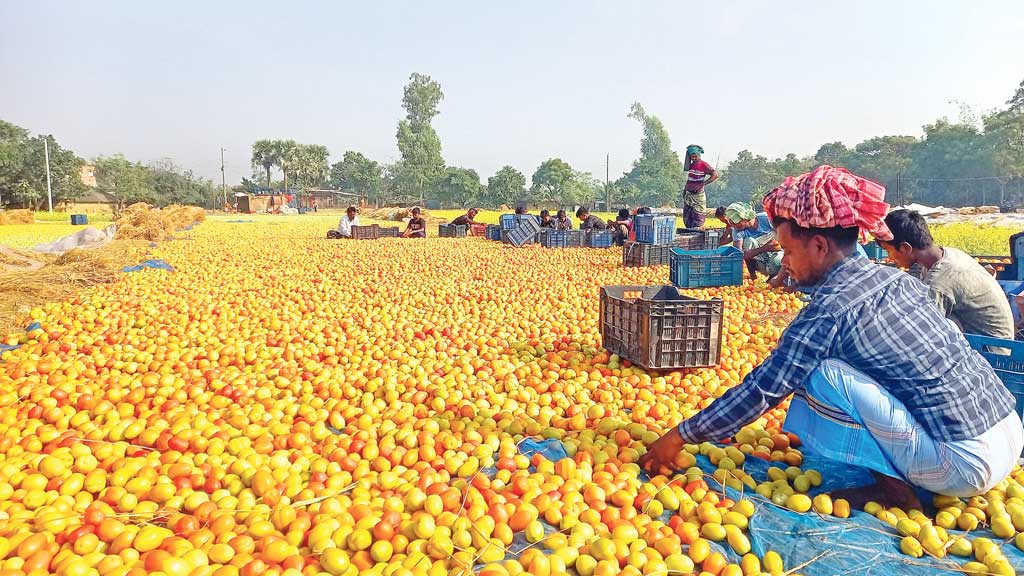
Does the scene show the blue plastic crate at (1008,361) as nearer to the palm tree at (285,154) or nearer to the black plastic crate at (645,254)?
the black plastic crate at (645,254)

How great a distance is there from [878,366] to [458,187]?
57.3m

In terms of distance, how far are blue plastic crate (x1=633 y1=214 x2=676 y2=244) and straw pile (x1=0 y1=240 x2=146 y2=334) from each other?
28.1ft

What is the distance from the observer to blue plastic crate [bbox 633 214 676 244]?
11172mm

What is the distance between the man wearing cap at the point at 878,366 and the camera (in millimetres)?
2223

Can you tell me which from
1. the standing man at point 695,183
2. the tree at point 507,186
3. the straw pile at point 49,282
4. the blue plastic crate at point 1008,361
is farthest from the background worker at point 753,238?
the tree at point 507,186

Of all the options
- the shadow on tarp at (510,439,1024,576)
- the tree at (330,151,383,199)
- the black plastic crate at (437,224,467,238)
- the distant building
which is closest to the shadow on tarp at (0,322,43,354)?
the shadow on tarp at (510,439,1024,576)

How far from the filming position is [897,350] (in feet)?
7.36

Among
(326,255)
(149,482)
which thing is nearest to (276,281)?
(326,255)

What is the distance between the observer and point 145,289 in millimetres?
7402

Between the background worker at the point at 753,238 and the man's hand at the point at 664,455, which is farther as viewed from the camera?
the background worker at the point at 753,238

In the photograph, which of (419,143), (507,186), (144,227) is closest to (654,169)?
(507,186)

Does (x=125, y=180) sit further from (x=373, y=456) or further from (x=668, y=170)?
(x=373, y=456)

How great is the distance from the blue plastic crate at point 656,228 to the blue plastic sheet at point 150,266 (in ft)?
27.0

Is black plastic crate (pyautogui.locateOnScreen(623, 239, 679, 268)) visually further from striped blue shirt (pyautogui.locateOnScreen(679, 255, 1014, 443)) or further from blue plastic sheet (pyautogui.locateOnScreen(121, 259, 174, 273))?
striped blue shirt (pyautogui.locateOnScreen(679, 255, 1014, 443))
